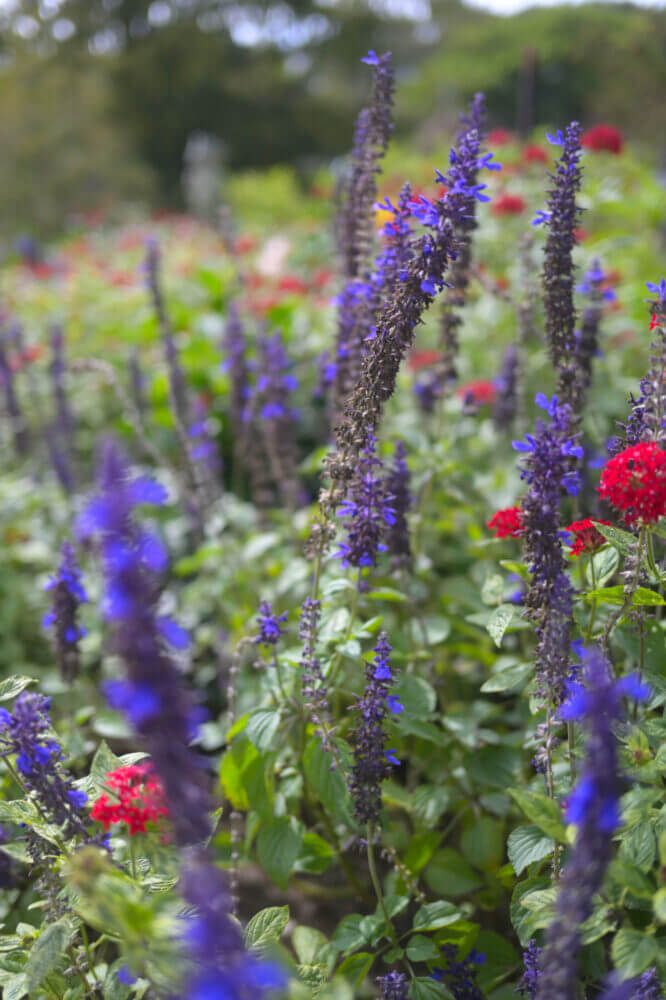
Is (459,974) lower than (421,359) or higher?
lower

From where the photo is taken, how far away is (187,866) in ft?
4.08

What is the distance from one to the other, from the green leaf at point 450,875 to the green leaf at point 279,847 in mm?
475

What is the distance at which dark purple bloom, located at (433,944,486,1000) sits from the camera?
195 centimetres

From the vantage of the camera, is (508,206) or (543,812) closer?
(543,812)

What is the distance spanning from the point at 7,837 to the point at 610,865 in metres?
1.36

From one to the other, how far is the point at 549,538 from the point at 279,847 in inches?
50.0

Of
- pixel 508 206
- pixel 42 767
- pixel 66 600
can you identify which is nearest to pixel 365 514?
pixel 42 767

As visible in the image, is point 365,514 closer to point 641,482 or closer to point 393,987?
point 641,482

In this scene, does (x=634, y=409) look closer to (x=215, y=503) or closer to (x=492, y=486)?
(x=492, y=486)

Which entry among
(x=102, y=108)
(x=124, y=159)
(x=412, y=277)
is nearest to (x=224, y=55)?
(x=102, y=108)

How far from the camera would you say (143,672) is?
1.19m

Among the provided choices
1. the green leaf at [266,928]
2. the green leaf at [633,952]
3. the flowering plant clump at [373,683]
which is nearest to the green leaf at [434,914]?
the flowering plant clump at [373,683]

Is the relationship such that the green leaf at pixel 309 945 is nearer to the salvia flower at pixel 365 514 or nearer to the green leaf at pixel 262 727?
the green leaf at pixel 262 727

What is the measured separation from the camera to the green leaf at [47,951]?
56.7 inches
